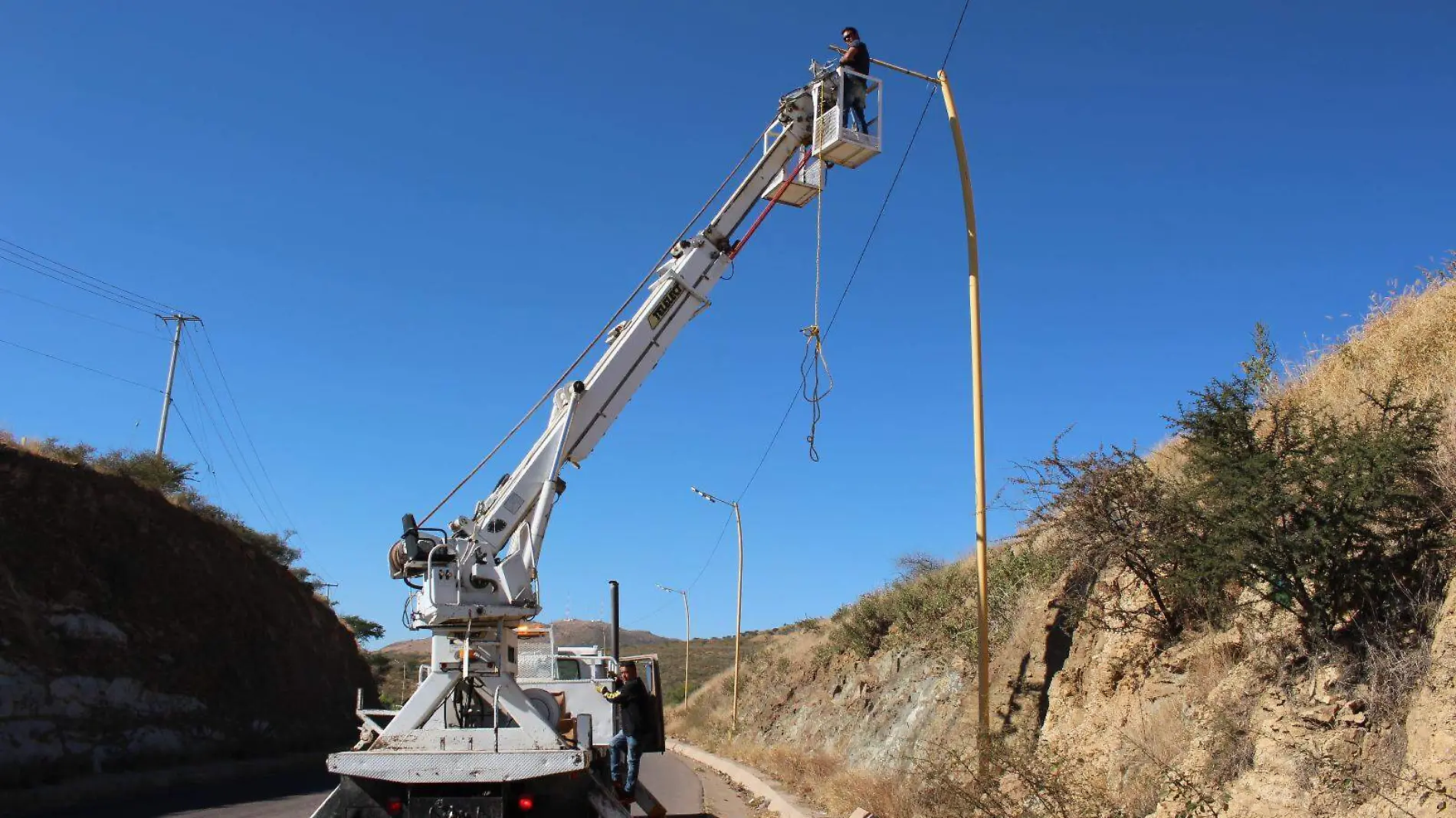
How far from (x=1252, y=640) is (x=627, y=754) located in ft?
23.6

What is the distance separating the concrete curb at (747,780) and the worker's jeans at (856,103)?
28.0 ft

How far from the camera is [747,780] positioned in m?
19.9

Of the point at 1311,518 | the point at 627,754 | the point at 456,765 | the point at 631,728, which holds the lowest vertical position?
the point at 627,754

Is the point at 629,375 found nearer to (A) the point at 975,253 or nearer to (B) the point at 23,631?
(A) the point at 975,253

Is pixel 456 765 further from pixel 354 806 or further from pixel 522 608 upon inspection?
pixel 522 608

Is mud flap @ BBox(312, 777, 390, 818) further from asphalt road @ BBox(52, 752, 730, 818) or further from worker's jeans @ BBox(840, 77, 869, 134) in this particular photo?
worker's jeans @ BBox(840, 77, 869, 134)

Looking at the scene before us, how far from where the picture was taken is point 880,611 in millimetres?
25250

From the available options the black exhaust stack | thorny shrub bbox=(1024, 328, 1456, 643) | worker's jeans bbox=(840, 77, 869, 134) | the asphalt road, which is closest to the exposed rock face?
the asphalt road

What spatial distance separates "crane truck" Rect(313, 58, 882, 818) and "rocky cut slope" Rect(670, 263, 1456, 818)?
12.6ft

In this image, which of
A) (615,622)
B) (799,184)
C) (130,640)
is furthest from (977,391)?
(130,640)

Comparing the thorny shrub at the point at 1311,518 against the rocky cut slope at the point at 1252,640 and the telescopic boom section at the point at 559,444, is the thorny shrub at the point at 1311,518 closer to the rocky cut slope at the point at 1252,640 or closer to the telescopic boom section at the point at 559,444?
the rocky cut slope at the point at 1252,640

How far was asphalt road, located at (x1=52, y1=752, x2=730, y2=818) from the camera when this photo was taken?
14.5 meters

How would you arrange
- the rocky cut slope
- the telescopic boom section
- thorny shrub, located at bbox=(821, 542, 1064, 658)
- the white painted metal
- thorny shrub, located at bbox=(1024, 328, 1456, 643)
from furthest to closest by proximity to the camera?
1. thorny shrub, located at bbox=(821, 542, 1064, 658)
2. the telescopic boom section
3. the white painted metal
4. thorny shrub, located at bbox=(1024, 328, 1456, 643)
5. the rocky cut slope

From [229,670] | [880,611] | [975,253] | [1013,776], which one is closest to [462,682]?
[1013,776]
